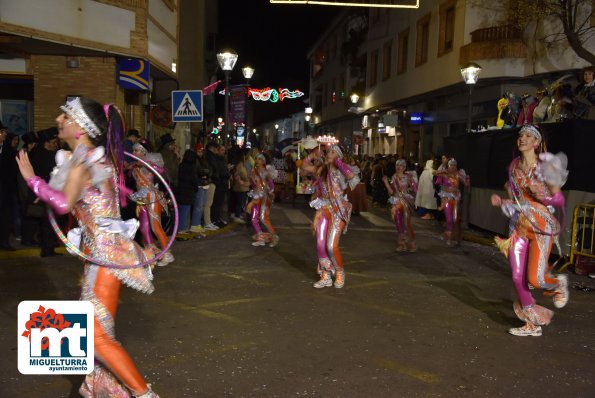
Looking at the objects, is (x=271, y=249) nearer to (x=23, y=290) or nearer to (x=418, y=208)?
(x=23, y=290)

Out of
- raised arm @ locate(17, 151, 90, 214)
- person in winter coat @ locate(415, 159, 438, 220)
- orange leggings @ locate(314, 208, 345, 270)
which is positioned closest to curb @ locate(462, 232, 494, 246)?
person in winter coat @ locate(415, 159, 438, 220)

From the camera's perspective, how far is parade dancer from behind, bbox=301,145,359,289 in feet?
25.2

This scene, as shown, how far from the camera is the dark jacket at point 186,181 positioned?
12.0 m

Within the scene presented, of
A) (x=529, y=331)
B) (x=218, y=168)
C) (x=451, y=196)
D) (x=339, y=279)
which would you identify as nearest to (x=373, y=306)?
(x=339, y=279)

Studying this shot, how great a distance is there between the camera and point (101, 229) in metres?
3.71

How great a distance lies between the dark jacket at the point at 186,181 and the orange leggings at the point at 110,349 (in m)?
8.35

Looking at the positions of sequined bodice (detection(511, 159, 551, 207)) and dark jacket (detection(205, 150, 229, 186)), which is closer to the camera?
sequined bodice (detection(511, 159, 551, 207))

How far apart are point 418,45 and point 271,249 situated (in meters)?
19.7

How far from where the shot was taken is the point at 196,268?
355 inches

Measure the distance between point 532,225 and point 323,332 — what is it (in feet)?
7.29

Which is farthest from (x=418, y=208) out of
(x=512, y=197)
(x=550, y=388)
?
(x=550, y=388)

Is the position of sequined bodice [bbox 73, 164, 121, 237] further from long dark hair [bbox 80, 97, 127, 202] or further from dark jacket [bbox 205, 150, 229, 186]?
dark jacket [bbox 205, 150, 229, 186]

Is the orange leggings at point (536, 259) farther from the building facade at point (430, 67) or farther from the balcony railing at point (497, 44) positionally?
the balcony railing at point (497, 44)

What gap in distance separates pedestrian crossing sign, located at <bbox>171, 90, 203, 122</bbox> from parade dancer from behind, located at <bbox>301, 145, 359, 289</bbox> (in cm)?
636
